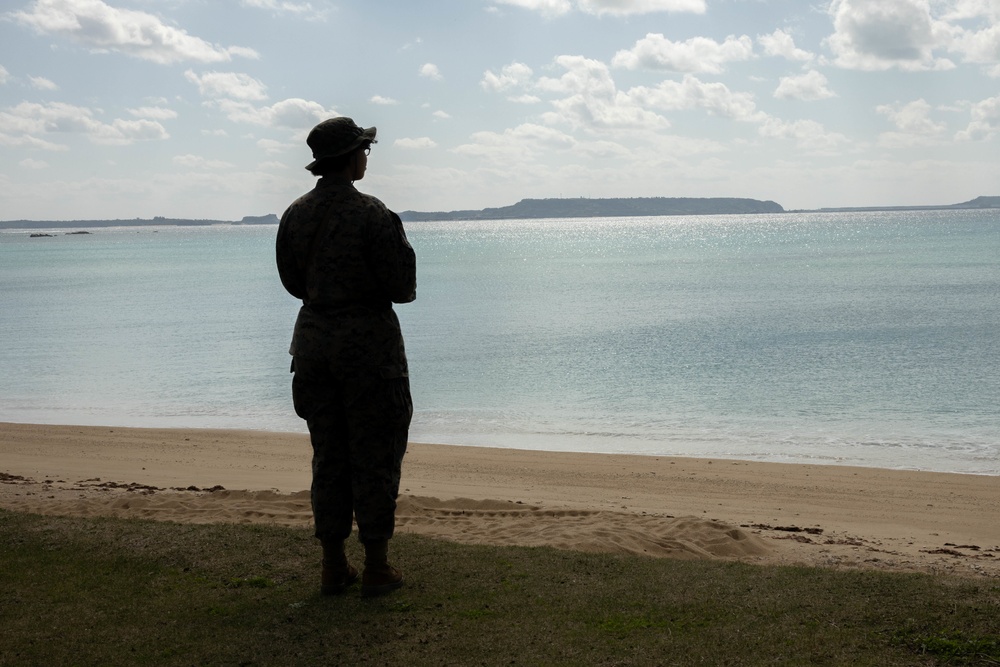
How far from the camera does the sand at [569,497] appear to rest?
7938mm

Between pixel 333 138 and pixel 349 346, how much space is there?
105 centimetres

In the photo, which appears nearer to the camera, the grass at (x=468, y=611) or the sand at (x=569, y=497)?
the grass at (x=468, y=611)

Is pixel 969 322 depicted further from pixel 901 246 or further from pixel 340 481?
pixel 901 246

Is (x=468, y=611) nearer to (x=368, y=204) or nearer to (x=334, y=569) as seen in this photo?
(x=334, y=569)

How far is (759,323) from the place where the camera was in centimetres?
3581

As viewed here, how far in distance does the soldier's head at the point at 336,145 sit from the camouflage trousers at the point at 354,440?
38.4 inches

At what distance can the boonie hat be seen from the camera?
16.1ft

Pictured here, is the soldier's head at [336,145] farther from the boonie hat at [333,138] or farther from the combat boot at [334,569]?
the combat boot at [334,569]

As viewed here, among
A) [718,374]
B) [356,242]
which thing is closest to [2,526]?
[356,242]

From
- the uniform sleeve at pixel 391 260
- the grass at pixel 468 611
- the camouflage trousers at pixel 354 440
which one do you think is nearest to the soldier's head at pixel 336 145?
the uniform sleeve at pixel 391 260

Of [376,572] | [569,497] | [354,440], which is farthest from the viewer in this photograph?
[569,497]

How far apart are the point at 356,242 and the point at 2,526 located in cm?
339

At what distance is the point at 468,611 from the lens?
4.72 meters

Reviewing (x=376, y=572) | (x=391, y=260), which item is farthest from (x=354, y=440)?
(x=391, y=260)
